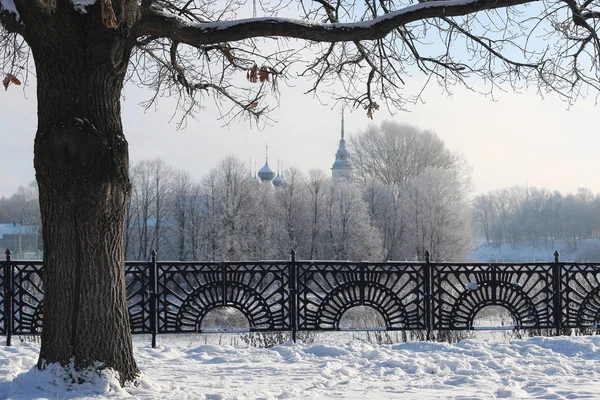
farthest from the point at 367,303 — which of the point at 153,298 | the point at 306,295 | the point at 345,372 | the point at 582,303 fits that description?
the point at 345,372

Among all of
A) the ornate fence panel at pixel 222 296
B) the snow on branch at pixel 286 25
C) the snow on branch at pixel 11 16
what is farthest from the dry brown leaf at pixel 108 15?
the ornate fence panel at pixel 222 296

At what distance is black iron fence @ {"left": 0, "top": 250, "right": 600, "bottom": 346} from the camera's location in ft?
33.0

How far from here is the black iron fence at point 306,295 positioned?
1007 centimetres

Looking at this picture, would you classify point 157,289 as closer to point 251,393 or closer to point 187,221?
point 251,393

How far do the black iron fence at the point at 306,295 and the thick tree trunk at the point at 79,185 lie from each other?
4.21m

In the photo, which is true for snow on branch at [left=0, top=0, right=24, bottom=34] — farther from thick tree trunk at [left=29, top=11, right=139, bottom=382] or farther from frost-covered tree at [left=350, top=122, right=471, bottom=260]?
frost-covered tree at [left=350, top=122, right=471, bottom=260]

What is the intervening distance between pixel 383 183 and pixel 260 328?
43945mm

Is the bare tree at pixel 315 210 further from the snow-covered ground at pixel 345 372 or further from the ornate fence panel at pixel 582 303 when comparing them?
the snow-covered ground at pixel 345 372

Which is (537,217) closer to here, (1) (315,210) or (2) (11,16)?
(1) (315,210)

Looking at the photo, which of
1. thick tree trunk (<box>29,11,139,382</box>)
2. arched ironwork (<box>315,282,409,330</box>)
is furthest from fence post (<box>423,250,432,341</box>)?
thick tree trunk (<box>29,11,139,382</box>)

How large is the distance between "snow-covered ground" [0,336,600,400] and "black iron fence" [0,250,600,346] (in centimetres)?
89

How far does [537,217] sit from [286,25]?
95.1 metres

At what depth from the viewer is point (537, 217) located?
9544 cm

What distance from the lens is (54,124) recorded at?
564 centimetres
